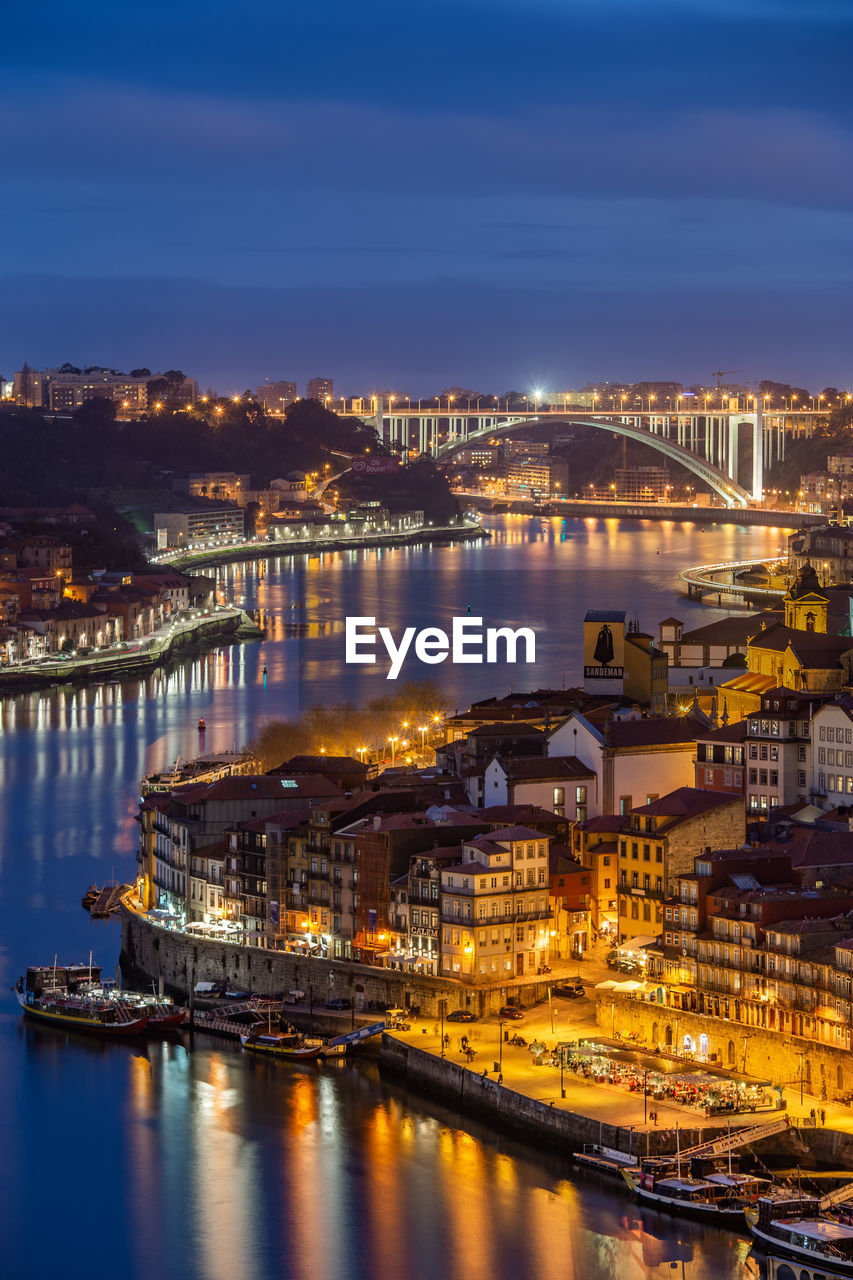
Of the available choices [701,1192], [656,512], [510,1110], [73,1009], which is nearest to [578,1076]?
[510,1110]

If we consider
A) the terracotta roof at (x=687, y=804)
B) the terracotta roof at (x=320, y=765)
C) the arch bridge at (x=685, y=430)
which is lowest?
the terracotta roof at (x=320, y=765)

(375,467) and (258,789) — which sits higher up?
(375,467)

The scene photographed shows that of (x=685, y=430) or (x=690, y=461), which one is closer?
(x=690, y=461)

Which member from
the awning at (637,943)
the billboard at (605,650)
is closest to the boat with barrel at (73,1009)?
the awning at (637,943)

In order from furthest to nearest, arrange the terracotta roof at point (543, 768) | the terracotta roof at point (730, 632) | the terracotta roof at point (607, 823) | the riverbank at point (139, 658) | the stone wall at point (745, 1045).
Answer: the riverbank at point (139, 658)
the terracotta roof at point (730, 632)
the terracotta roof at point (543, 768)
the terracotta roof at point (607, 823)
the stone wall at point (745, 1045)

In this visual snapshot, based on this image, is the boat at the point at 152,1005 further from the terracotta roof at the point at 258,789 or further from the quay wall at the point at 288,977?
the terracotta roof at the point at 258,789

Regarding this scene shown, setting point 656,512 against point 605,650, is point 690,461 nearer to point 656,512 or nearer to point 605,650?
point 656,512
